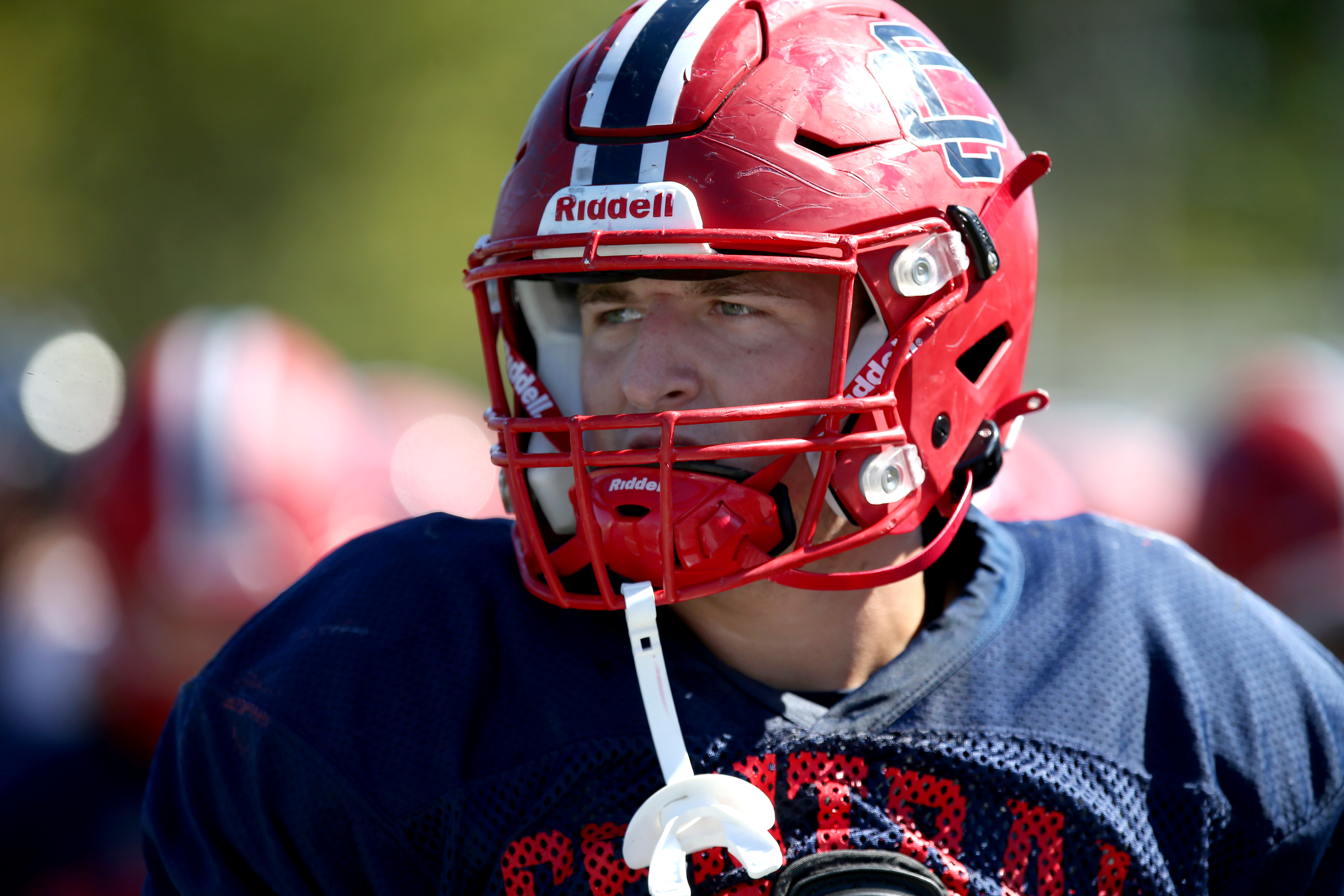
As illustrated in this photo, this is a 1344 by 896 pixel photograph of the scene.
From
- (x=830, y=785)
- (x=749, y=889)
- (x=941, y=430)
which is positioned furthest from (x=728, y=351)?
(x=749, y=889)

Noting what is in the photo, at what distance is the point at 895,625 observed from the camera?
5.61 ft

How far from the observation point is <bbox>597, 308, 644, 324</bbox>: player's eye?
5.45ft

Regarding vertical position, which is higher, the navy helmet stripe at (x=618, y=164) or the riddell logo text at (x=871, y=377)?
the navy helmet stripe at (x=618, y=164)

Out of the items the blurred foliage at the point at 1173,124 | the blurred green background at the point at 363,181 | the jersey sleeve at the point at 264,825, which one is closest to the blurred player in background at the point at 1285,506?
the jersey sleeve at the point at 264,825

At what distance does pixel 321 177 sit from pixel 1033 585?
412 inches

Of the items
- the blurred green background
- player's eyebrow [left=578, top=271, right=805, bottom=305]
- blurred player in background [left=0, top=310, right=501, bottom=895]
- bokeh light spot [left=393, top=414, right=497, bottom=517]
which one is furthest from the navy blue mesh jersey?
the blurred green background

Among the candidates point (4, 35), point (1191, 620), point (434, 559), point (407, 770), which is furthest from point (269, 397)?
point (4, 35)

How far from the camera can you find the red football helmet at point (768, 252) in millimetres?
1477

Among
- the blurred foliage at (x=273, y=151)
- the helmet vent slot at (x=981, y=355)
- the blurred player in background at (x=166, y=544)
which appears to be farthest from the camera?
the blurred foliage at (x=273, y=151)

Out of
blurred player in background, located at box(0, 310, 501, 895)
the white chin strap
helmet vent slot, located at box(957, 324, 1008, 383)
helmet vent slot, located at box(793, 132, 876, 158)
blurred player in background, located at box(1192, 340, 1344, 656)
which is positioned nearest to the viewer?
the white chin strap

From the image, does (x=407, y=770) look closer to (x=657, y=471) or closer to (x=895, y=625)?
(x=657, y=471)

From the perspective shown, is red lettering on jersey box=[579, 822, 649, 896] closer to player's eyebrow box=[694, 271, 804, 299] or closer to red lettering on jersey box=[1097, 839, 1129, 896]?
red lettering on jersey box=[1097, 839, 1129, 896]

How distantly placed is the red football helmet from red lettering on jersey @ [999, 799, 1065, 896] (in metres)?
0.32

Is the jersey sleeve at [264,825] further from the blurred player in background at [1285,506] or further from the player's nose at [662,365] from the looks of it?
the blurred player in background at [1285,506]
